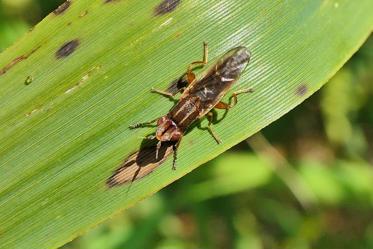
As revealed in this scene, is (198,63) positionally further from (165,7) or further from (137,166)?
(137,166)

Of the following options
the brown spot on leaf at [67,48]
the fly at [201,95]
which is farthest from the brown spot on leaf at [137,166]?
the brown spot on leaf at [67,48]

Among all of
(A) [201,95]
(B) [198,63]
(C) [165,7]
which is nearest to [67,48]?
(C) [165,7]

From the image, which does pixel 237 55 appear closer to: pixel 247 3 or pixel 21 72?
pixel 247 3

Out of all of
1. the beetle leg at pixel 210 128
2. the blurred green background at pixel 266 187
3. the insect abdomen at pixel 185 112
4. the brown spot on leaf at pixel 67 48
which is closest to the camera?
the beetle leg at pixel 210 128

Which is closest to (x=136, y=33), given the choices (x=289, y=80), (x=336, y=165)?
(x=289, y=80)

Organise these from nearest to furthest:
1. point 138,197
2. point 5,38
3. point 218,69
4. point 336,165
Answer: point 138,197
point 218,69
point 5,38
point 336,165

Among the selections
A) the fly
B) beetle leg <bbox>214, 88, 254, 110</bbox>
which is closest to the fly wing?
the fly

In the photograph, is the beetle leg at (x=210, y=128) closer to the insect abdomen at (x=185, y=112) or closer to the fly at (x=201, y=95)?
the fly at (x=201, y=95)
